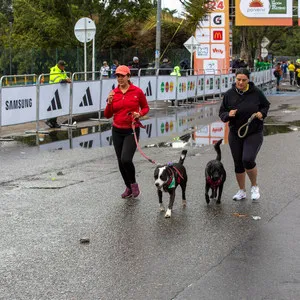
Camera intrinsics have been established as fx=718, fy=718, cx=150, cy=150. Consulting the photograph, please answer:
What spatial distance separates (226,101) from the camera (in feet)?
30.3

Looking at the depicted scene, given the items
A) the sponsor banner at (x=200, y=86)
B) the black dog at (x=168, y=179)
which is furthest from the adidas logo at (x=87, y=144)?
the sponsor banner at (x=200, y=86)

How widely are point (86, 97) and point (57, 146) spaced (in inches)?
191

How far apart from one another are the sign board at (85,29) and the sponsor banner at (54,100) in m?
4.74

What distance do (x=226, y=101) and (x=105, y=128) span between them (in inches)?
397

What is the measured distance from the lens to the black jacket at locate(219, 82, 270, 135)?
909cm

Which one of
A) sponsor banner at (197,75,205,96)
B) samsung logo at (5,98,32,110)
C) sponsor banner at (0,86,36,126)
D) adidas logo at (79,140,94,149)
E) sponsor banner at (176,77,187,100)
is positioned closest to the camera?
adidas logo at (79,140,94,149)

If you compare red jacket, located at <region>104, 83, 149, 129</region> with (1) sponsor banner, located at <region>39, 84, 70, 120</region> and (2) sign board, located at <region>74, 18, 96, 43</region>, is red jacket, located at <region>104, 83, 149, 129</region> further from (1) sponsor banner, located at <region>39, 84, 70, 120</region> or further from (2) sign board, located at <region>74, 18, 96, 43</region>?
(2) sign board, located at <region>74, 18, 96, 43</region>

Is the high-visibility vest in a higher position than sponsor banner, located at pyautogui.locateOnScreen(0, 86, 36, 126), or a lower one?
higher

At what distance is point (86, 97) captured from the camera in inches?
780

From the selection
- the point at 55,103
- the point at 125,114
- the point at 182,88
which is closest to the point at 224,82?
the point at 182,88

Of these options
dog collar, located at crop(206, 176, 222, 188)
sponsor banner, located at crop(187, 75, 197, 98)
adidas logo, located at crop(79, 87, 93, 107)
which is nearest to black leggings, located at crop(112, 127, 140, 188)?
dog collar, located at crop(206, 176, 222, 188)

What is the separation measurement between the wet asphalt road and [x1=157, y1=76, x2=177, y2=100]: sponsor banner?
Result: 14.0 meters

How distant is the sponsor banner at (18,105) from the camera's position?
1605 cm

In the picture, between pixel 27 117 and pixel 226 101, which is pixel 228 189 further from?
pixel 27 117
